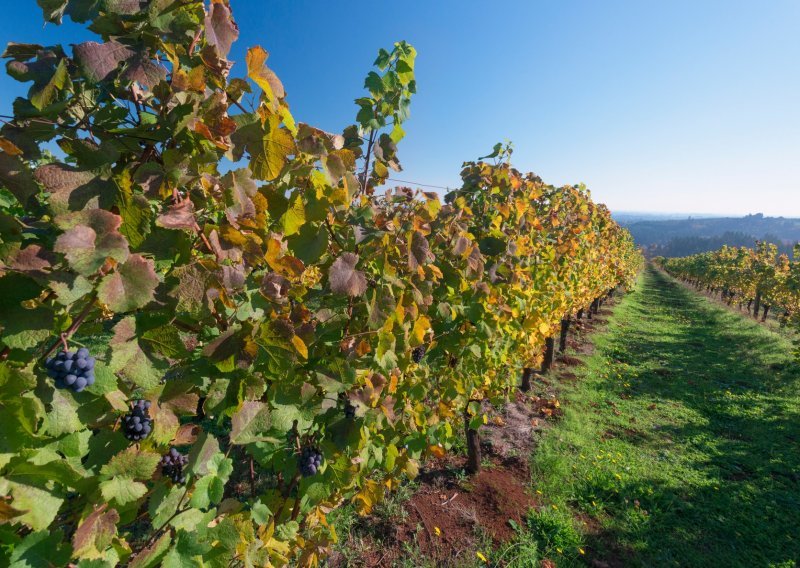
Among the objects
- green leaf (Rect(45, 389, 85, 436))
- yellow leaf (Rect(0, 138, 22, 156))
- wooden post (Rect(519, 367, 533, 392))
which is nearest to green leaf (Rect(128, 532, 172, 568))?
green leaf (Rect(45, 389, 85, 436))

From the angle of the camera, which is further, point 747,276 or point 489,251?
point 747,276

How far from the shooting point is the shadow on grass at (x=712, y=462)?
4555mm

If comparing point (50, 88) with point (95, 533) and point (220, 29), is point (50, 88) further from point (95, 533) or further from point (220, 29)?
point (95, 533)

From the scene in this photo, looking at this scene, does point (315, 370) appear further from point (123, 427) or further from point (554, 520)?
point (554, 520)

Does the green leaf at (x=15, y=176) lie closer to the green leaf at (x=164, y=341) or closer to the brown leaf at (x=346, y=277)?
the green leaf at (x=164, y=341)

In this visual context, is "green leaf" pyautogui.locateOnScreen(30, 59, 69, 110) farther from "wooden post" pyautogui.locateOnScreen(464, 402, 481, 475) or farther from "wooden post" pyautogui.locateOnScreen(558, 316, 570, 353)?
"wooden post" pyautogui.locateOnScreen(558, 316, 570, 353)

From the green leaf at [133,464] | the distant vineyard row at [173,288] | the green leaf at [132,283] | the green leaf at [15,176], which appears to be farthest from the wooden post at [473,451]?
the green leaf at [15,176]

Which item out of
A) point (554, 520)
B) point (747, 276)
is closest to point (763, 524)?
point (554, 520)

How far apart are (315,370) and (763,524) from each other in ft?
22.3

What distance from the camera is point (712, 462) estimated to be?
6.48 meters

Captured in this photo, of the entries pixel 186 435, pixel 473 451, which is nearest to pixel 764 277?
pixel 473 451

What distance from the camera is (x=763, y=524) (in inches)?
200

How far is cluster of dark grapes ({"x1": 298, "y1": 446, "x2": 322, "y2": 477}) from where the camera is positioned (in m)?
1.93

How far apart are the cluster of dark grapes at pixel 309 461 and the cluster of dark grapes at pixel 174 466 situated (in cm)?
57
